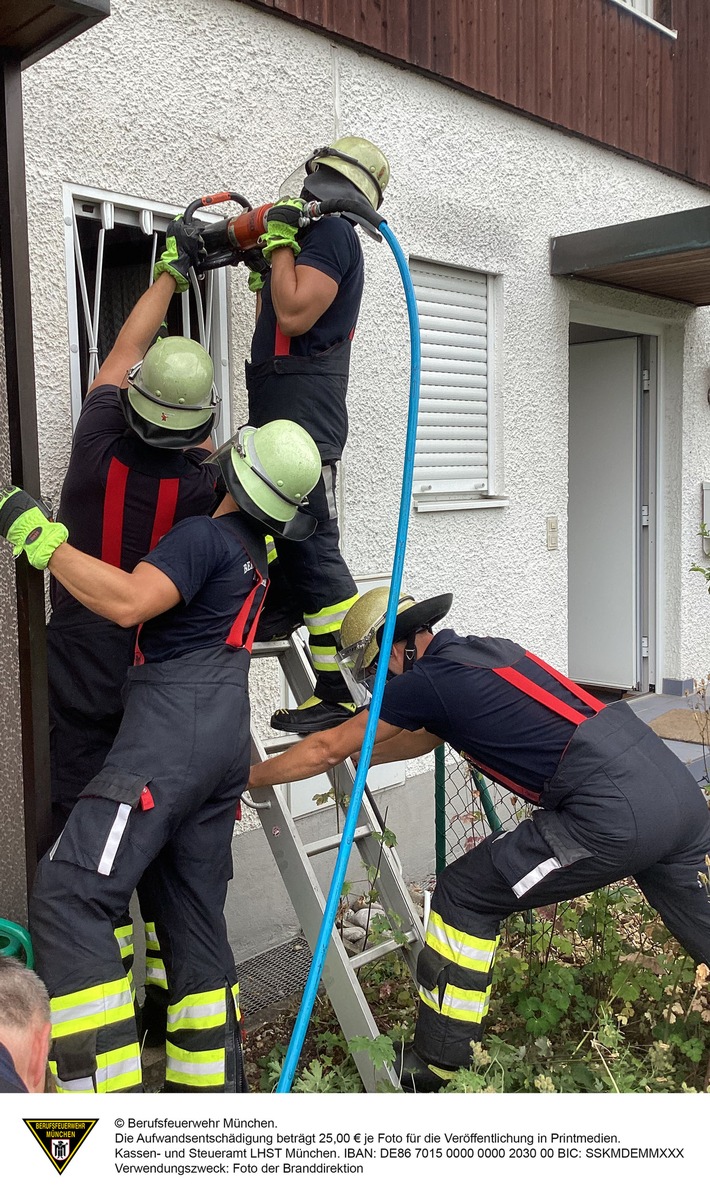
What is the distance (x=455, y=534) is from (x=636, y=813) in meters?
2.63

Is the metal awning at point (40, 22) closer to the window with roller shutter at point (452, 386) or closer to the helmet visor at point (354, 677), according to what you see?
the helmet visor at point (354, 677)

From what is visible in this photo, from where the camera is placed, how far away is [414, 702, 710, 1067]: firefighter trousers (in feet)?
9.45

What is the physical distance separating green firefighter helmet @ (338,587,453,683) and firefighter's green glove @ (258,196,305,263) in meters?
1.02

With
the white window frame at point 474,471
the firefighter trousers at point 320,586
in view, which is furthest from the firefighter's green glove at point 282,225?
the white window frame at point 474,471

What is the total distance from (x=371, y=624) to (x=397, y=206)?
2682mm

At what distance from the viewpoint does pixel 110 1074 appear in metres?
2.39

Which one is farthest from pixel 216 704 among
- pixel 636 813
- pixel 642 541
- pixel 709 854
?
pixel 642 541

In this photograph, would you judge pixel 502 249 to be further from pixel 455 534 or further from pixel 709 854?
pixel 709 854

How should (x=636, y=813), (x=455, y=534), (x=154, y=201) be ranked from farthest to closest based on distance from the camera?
(x=455, y=534) → (x=154, y=201) → (x=636, y=813)

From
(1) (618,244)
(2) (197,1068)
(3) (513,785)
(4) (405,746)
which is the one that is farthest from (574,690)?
(1) (618,244)

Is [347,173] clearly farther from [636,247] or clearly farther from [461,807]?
[461,807]

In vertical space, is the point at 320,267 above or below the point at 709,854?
above

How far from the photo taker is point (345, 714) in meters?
3.32

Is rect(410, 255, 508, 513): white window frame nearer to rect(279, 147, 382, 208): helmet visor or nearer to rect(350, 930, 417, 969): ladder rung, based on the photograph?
rect(279, 147, 382, 208): helmet visor
